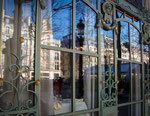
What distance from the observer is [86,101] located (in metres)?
3.17

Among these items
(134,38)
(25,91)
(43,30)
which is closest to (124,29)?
(134,38)

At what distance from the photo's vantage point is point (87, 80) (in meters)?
3.23

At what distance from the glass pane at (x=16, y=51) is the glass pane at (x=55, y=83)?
0.22 meters

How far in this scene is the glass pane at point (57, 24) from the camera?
8.32ft

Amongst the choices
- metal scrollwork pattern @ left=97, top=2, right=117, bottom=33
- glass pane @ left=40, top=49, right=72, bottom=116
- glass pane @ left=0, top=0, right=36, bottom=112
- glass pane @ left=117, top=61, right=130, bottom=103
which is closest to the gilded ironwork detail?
glass pane @ left=117, top=61, right=130, bottom=103

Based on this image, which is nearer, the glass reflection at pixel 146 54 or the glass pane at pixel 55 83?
the glass pane at pixel 55 83

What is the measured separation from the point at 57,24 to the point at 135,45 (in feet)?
8.10

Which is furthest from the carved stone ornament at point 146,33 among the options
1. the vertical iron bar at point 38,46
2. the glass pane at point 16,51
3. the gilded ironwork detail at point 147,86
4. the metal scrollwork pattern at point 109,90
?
the glass pane at point 16,51

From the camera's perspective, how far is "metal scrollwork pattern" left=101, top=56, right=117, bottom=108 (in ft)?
10.9

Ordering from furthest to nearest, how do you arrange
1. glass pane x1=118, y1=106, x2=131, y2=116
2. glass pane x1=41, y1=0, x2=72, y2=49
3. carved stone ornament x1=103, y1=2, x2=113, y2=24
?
glass pane x1=118, y1=106, x2=131, y2=116 → carved stone ornament x1=103, y1=2, x2=113, y2=24 → glass pane x1=41, y1=0, x2=72, y2=49

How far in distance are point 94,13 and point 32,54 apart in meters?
1.60

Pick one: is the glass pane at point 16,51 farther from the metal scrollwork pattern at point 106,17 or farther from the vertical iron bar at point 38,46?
the metal scrollwork pattern at point 106,17

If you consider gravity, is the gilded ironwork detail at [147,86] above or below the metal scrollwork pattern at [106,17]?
below

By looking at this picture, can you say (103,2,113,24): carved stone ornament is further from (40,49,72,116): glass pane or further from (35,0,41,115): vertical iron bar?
(35,0,41,115): vertical iron bar
